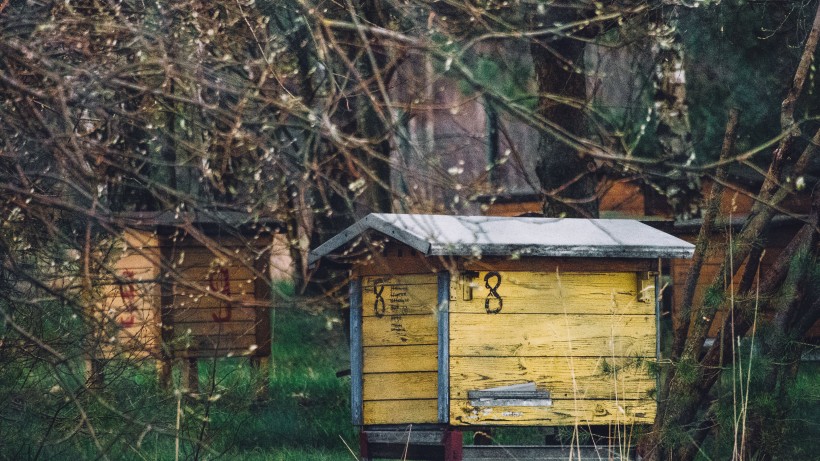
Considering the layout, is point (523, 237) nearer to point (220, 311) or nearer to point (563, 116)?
point (563, 116)

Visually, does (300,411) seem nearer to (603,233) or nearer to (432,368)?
(432,368)

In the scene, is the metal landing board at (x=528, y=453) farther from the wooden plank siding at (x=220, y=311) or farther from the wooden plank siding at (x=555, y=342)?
the wooden plank siding at (x=220, y=311)

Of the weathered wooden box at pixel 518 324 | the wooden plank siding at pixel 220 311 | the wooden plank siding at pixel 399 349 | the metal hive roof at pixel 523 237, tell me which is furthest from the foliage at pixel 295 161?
the wooden plank siding at pixel 399 349

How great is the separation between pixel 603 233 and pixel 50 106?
360cm

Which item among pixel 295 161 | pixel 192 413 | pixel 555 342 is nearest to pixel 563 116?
pixel 555 342

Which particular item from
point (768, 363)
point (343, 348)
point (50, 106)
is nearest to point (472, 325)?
point (768, 363)

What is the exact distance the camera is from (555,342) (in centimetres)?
683

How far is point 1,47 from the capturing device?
14.2 feet

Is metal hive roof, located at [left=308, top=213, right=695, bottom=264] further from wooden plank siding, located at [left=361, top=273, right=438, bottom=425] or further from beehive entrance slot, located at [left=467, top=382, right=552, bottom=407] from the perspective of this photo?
beehive entrance slot, located at [left=467, top=382, right=552, bottom=407]

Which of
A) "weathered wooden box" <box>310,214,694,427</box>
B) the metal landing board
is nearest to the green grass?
"weathered wooden box" <box>310,214,694,427</box>

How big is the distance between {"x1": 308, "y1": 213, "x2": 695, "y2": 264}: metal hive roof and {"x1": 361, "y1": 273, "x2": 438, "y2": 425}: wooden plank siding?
388 mm

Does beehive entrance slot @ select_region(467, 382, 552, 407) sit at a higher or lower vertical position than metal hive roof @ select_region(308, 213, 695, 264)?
lower

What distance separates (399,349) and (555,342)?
1048 mm

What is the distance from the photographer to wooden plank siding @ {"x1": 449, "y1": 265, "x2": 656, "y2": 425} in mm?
6742
